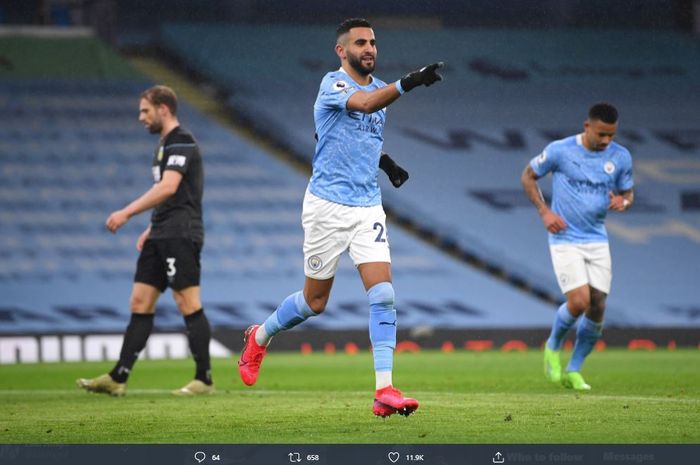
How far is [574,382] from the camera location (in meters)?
10.9

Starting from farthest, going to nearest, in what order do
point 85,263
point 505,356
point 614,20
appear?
point 614,20 < point 85,263 < point 505,356

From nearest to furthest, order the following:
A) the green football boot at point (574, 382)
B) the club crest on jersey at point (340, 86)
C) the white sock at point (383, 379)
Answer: the white sock at point (383, 379)
the club crest on jersey at point (340, 86)
the green football boot at point (574, 382)

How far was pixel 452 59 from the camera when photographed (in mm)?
26641

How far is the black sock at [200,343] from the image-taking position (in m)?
10.6

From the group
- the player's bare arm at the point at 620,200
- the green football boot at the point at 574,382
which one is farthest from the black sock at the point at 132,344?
the player's bare arm at the point at 620,200

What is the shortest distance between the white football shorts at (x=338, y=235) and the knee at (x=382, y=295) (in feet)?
0.59

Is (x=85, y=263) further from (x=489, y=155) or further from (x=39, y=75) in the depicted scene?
(x=489, y=155)

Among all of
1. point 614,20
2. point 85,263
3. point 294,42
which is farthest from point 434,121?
point 85,263

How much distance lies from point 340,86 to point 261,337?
75.0 inches

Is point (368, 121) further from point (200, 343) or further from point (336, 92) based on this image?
point (200, 343)

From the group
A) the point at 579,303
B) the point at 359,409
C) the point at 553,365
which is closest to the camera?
the point at 359,409

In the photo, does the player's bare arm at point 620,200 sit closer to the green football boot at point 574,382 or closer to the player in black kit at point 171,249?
the green football boot at point 574,382

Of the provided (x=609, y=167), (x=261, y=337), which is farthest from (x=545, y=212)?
(x=261, y=337)
